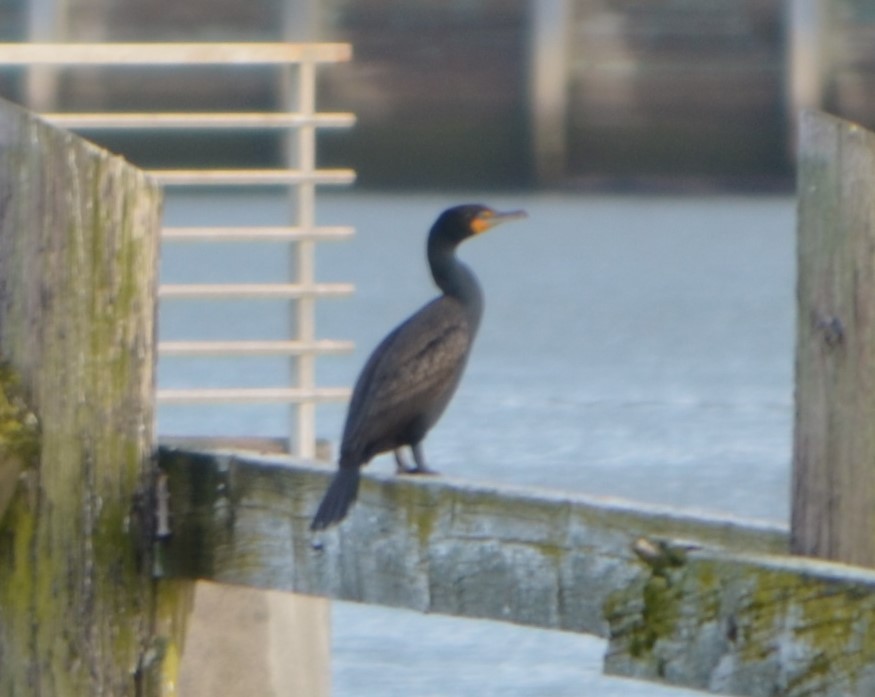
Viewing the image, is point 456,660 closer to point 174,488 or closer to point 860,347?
point 174,488

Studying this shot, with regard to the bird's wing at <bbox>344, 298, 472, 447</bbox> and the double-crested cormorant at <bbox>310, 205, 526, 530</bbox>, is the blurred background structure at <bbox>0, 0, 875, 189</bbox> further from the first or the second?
the bird's wing at <bbox>344, 298, 472, 447</bbox>

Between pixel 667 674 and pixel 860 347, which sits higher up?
pixel 860 347

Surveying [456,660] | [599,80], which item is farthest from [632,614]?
[599,80]

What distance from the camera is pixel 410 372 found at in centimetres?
310

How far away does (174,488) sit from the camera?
2277 millimetres

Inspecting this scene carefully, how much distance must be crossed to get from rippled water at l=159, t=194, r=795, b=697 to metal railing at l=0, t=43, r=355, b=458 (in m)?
0.73

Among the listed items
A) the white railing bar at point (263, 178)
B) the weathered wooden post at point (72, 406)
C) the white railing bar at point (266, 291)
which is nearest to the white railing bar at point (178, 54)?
the white railing bar at point (263, 178)

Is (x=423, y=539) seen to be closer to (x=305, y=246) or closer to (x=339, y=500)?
(x=339, y=500)

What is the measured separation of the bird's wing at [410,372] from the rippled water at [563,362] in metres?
1.72

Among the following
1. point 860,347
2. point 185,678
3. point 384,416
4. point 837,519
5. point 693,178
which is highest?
point 860,347

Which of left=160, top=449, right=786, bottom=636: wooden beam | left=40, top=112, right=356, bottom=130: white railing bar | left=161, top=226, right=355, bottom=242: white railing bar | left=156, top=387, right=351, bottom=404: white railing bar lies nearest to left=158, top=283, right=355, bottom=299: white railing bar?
left=161, top=226, right=355, bottom=242: white railing bar

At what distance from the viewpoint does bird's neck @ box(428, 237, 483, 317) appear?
11.8ft

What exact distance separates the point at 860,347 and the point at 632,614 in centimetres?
30

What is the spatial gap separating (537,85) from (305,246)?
19.4m
